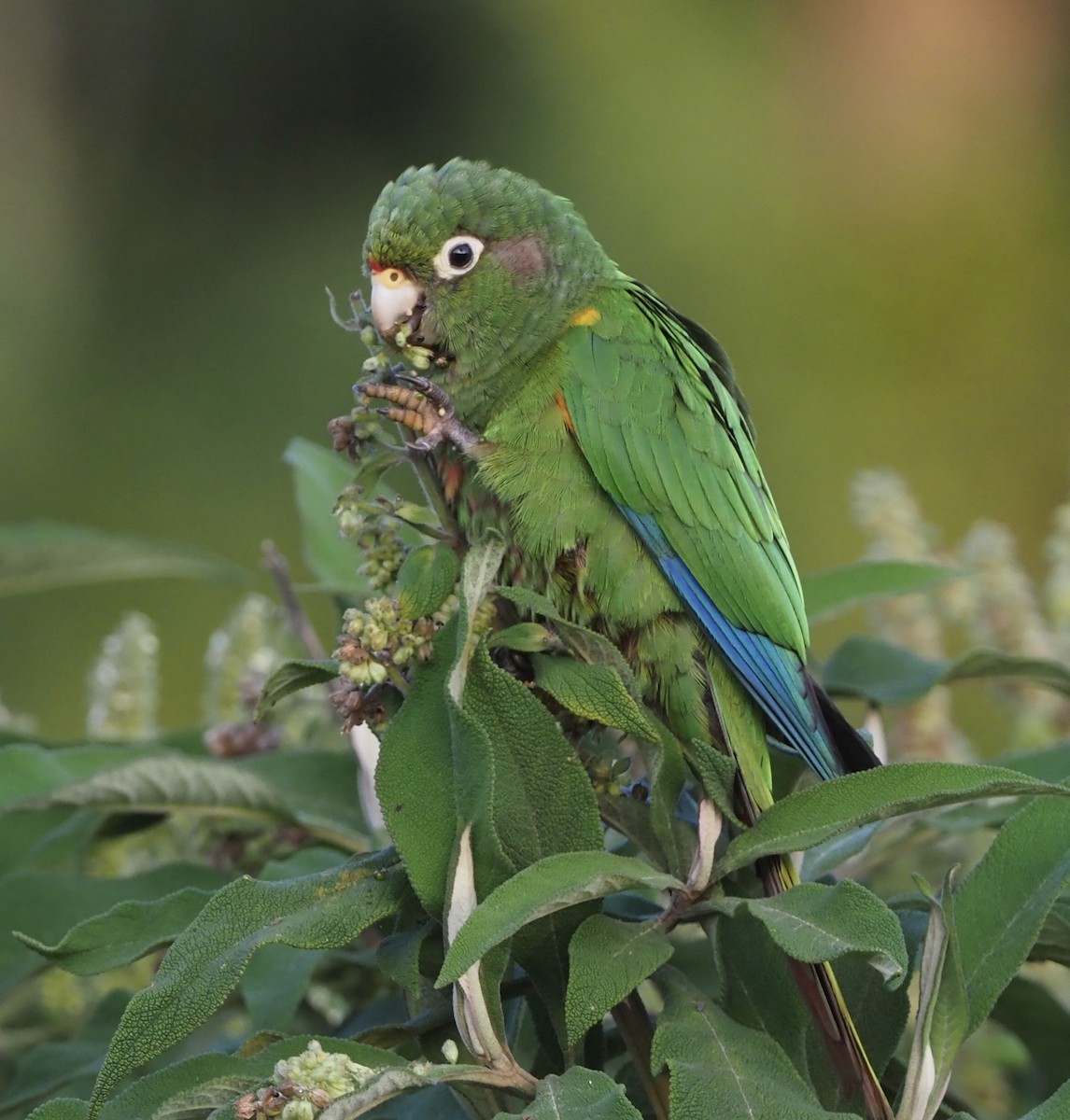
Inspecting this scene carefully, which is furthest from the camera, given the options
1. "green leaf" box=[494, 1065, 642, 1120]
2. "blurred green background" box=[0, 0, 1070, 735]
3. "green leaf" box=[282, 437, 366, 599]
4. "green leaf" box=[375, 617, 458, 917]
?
"blurred green background" box=[0, 0, 1070, 735]

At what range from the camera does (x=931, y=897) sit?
780mm

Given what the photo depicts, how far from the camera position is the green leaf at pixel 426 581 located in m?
0.91

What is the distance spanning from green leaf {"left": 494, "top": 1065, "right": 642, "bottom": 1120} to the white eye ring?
30.5 inches

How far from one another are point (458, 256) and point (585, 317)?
0.14 metres

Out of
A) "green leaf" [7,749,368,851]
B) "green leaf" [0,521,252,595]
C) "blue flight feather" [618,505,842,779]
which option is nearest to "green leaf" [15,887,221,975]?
"green leaf" [7,749,368,851]

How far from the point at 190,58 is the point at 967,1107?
232 inches

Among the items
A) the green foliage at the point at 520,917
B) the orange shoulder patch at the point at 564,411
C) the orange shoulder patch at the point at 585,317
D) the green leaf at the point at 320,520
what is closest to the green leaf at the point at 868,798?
the green foliage at the point at 520,917

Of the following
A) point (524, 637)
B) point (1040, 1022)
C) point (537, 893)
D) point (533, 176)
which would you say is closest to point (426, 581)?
point (524, 637)

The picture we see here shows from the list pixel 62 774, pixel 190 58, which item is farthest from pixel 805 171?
pixel 62 774

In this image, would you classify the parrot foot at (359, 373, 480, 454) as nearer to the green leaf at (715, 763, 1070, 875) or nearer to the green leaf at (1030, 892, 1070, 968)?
the green leaf at (715, 763, 1070, 875)

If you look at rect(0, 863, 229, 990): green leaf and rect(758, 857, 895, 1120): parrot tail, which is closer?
rect(758, 857, 895, 1120): parrot tail

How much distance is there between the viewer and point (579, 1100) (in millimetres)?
758

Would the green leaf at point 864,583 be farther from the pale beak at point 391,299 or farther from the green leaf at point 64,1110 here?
the green leaf at point 64,1110

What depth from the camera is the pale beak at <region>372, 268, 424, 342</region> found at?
1236 millimetres
